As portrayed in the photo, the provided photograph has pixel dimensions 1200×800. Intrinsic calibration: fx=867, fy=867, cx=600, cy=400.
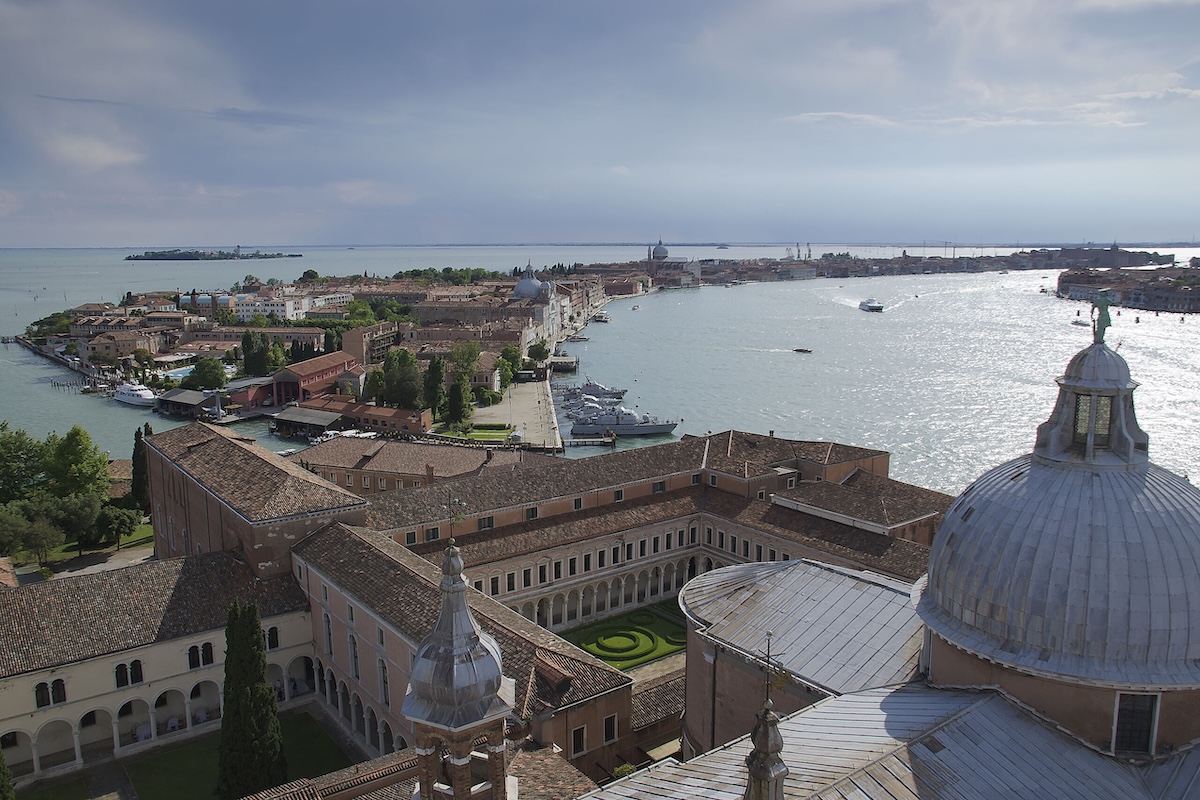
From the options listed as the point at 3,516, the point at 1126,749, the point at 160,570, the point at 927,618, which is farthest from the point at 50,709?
the point at 1126,749

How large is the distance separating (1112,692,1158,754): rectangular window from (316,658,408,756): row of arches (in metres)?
13.5

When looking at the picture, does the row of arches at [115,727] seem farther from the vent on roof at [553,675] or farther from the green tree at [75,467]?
the green tree at [75,467]

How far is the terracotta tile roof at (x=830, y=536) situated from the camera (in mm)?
23406

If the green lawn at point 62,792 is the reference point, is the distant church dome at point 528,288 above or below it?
above

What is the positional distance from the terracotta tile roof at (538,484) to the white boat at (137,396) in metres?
50.4

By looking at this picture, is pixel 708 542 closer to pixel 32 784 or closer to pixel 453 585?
pixel 32 784

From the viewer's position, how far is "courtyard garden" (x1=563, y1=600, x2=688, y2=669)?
2398 centimetres

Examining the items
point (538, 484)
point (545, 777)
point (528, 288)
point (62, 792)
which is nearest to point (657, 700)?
point (545, 777)

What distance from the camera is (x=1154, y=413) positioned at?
54.5 meters

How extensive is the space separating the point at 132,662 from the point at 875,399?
53.4 m

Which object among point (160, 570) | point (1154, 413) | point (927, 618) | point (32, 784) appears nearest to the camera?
point (927, 618)

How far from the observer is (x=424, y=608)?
18.0m

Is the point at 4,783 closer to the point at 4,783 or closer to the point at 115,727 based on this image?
the point at 4,783

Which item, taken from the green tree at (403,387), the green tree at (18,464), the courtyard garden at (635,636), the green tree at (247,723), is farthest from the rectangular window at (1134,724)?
the green tree at (403,387)
